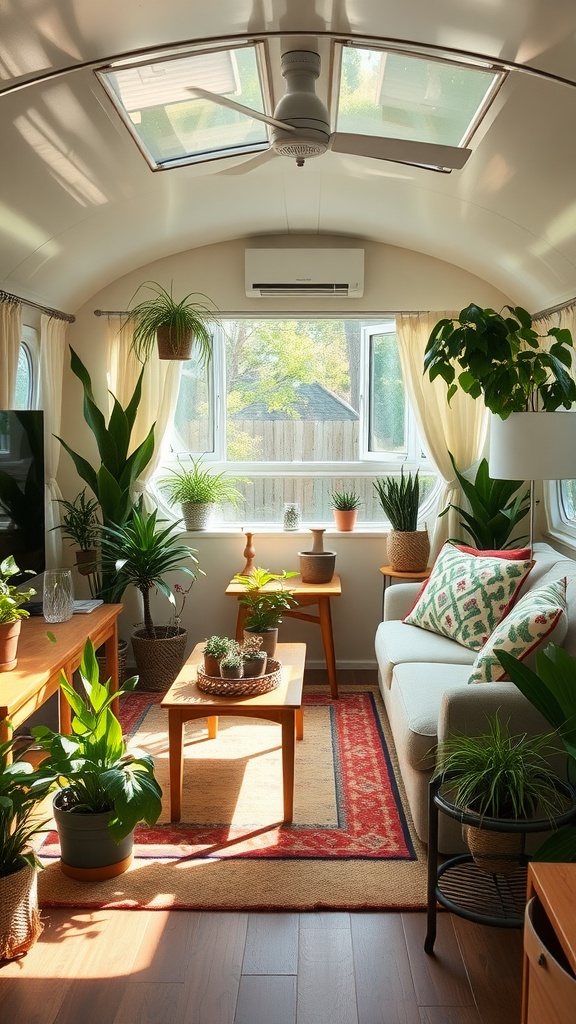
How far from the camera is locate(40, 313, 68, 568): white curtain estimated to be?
16.5ft

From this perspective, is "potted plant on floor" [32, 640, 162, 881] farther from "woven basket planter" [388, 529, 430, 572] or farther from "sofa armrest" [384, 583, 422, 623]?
"woven basket planter" [388, 529, 430, 572]

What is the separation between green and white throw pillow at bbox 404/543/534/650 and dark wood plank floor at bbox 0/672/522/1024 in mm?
1433

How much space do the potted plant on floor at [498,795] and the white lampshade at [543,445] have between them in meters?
1.36

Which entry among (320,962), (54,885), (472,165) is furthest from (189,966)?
(472,165)

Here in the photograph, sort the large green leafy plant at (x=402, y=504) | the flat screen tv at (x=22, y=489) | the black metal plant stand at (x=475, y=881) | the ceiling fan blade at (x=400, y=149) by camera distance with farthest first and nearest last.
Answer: the large green leafy plant at (x=402, y=504)
the flat screen tv at (x=22, y=489)
the ceiling fan blade at (x=400, y=149)
the black metal plant stand at (x=475, y=881)

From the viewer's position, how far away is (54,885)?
9.56ft

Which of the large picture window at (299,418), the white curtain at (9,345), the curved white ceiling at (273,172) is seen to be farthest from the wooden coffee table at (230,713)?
the large picture window at (299,418)

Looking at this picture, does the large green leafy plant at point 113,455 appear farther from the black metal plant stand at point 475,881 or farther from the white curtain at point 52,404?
the black metal plant stand at point 475,881

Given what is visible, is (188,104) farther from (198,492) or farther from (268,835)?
(268,835)

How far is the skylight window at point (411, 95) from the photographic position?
282 centimetres

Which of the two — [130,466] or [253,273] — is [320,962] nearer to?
[130,466]

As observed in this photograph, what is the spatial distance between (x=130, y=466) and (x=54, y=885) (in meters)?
2.67

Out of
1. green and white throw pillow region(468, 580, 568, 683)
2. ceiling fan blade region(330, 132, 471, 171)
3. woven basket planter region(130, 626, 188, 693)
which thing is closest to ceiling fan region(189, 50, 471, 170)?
ceiling fan blade region(330, 132, 471, 171)

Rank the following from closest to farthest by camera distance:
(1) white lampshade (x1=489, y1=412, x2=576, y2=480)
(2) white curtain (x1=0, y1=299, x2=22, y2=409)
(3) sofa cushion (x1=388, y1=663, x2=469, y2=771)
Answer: (3) sofa cushion (x1=388, y1=663, x2=469, y2=771)
(1) white lampshade (x1=489, y1=412, x2=576, y2=480)
(2) white curtain (x1=0, y1=299, x2=22, y2=409)
